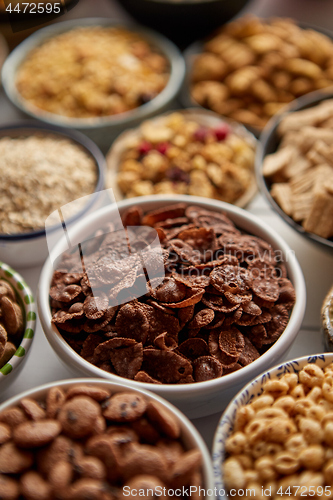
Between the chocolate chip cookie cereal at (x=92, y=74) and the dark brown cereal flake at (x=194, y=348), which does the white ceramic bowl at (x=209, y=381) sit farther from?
the chocolate chip cookie cereal at (x=92, y=74)

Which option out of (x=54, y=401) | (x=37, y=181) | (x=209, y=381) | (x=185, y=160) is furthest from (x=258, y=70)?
(x=54, y=401)

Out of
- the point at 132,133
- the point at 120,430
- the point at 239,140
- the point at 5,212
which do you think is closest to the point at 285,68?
the point at 239,140

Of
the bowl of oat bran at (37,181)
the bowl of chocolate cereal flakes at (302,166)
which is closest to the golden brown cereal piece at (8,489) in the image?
the bowl of oat bran at (37,181)

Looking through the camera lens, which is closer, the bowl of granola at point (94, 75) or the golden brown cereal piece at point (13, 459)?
the golden brown cereal piece at point (13, 459)

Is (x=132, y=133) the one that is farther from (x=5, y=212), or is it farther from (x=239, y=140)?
(x=5, y=212)

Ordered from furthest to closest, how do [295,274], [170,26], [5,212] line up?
[170,26], [5,212], [295,274]

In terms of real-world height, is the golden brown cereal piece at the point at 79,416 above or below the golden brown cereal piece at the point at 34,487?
above

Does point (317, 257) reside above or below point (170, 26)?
below

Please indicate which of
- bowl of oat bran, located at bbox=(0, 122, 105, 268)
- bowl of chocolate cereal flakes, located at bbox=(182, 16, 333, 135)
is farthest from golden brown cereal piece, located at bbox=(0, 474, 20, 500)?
bowl of chocolate cereal flakes, located at bbox=(182, 16, 333, 135)
